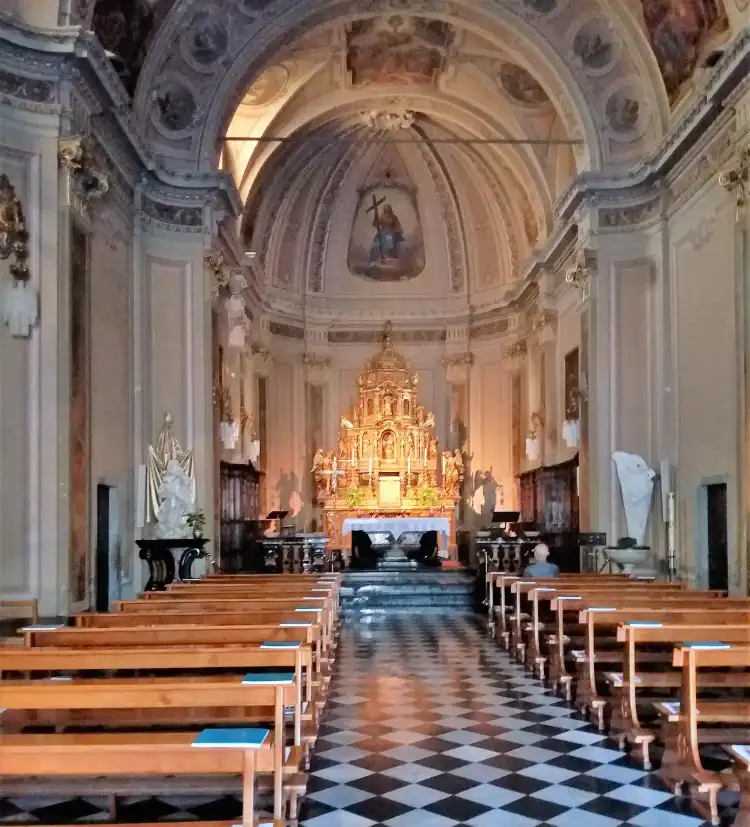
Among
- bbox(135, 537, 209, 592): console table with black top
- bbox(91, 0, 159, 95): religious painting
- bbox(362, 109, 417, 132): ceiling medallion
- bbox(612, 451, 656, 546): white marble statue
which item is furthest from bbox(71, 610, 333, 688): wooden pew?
bbox(362, 109, 417, 132): ceiling medallion

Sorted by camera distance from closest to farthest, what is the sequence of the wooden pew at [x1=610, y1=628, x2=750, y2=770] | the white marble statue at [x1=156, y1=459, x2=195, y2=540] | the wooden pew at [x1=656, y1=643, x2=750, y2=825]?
1. the wooden pew at [x1=656, y1=643, x2=750, y2=825]
2. the wooden pew at [x1=610, y1=628, x2=750, y2=770]
3. the white marble statue at [x1=156, y1=459, x2=195, y2=540]

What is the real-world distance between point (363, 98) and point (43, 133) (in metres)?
11.2

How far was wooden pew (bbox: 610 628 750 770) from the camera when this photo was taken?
6496 mm

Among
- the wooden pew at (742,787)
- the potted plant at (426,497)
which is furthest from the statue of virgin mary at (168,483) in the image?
the wooden pew at (742,787)

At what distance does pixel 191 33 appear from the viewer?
16.5 meters

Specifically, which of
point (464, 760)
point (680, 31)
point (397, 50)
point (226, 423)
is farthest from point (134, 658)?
point (397, 50)

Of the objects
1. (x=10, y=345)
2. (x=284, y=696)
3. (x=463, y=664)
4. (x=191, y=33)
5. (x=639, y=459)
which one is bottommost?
(x=463, y=664)

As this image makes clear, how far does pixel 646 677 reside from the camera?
722cm

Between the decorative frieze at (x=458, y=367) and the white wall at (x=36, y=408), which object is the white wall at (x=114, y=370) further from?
the decorative frieze at (x=458, y=367)

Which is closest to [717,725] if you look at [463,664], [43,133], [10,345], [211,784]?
[211,784]

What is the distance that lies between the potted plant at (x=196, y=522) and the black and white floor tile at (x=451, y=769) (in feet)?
17.5

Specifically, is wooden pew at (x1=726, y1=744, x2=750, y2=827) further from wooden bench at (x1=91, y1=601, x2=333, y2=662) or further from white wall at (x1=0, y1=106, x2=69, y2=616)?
white wall at (x1=0, y1=106, x2=69, y2=616)

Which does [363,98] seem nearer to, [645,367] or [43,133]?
[645,367]

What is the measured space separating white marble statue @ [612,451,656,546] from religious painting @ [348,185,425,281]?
40.3 feet
